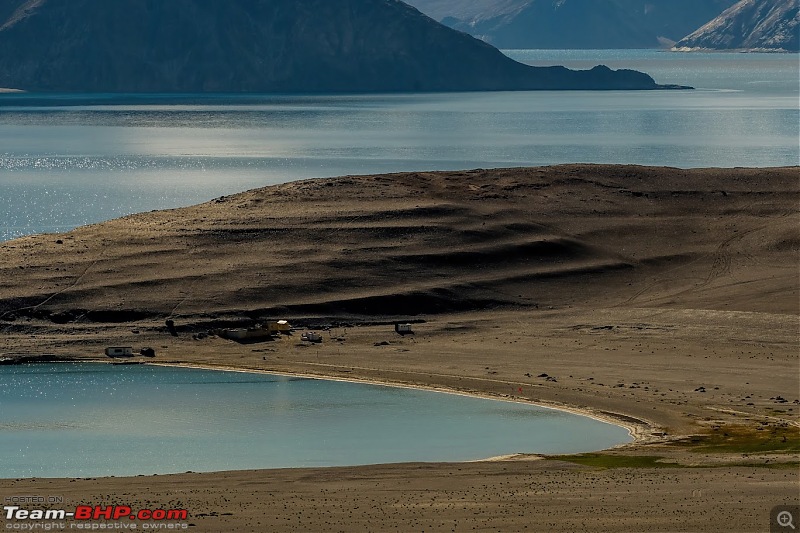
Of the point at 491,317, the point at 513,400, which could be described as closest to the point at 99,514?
the point at 513,400

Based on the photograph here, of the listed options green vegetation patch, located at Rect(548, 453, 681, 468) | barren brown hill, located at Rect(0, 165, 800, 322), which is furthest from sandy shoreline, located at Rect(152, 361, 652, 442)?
barren brown hill, located at Rect(0, 165, 800, 322)

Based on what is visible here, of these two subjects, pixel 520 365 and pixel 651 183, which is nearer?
pixel 520 365

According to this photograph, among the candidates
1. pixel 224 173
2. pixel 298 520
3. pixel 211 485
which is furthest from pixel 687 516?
pixel 224 173

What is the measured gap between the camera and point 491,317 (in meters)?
85.3

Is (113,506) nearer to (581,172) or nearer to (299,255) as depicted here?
(299,255)

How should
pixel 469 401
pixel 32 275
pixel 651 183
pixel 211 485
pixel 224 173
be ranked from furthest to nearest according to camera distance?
pixel 224 173 < pixel 651 183 < pixel 32 275 < pixel 469 401 < pixel 211 485

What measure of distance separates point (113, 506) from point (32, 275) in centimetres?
4650

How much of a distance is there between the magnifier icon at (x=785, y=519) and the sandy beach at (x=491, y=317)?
1.89 ft

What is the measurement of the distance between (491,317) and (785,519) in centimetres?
4653

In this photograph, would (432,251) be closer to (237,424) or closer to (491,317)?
(491,317)

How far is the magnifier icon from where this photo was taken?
3875cm

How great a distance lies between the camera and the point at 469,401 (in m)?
66.2

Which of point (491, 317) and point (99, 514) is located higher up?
point (491, 317)

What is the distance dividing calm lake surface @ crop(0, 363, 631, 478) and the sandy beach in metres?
2.57
